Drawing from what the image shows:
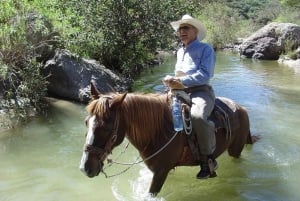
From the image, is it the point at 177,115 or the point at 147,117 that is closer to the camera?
the point at 147,117

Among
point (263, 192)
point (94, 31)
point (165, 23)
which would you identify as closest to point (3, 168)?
point (263, 192)

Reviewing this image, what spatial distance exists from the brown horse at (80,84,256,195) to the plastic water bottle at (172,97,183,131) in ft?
0.34

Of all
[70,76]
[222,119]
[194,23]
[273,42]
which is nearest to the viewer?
[194,23]

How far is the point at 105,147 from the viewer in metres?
4.17

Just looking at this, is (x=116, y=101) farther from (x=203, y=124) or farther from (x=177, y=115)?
(x=203, y=124)

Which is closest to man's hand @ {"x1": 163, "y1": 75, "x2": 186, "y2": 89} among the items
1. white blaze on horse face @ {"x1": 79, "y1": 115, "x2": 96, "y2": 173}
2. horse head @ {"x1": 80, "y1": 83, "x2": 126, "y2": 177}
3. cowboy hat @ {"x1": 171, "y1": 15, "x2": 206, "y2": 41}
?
cowboy hat @ {"x1": 171, "y1": 15, "x2": 206, "y2": 41}

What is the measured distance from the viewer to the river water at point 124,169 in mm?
5816

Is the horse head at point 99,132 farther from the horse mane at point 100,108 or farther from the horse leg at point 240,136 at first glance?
the horse leg at point 240,136

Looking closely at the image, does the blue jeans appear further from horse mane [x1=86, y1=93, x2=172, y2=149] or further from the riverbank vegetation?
the riverbank vegetation

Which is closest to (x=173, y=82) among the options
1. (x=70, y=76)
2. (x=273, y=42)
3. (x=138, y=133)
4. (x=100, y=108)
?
(x=138, y=133)

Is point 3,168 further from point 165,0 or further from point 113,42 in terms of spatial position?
point 165,0

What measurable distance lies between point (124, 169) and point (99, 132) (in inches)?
108

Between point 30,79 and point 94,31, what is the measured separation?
3.70m

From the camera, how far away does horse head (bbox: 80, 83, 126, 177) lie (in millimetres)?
4102
